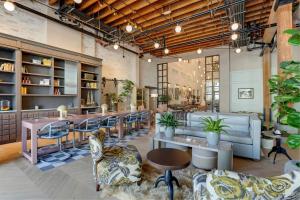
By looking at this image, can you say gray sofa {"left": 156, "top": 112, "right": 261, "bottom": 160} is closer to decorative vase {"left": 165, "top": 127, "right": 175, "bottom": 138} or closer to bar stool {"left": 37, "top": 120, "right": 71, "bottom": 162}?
decorative vase {"left": 165, "top": 127, "right": 175, "bottom": 138}

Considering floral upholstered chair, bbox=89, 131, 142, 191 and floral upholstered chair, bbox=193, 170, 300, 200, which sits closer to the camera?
floral upholstered chair, bbox=193, 170, 300, 200

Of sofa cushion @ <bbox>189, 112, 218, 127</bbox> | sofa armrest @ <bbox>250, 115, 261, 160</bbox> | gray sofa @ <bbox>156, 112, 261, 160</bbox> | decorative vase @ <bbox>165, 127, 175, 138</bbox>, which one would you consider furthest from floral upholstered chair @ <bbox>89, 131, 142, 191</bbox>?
sofa cushion @ <bbox>189, 112, 218, 127</bbox>

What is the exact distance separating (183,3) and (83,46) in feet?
14.2

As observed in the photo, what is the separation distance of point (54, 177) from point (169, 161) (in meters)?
1.98

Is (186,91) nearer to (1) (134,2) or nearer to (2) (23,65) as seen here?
(1) (134,2)

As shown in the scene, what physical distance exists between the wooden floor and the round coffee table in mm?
903

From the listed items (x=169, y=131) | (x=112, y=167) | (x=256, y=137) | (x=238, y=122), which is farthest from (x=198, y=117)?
(x=112, y=167)

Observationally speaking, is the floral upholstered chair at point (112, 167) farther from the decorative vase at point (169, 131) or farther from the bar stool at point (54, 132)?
the bar stool at point (54, 132)

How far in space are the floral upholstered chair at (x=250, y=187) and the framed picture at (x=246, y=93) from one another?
28.1ft

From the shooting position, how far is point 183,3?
4.95m

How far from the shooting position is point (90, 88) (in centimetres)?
695

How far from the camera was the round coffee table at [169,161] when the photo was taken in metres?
2.08

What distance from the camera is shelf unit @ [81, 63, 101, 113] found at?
22.2 feet

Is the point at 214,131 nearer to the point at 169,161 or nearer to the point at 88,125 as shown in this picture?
the point at 169,161
